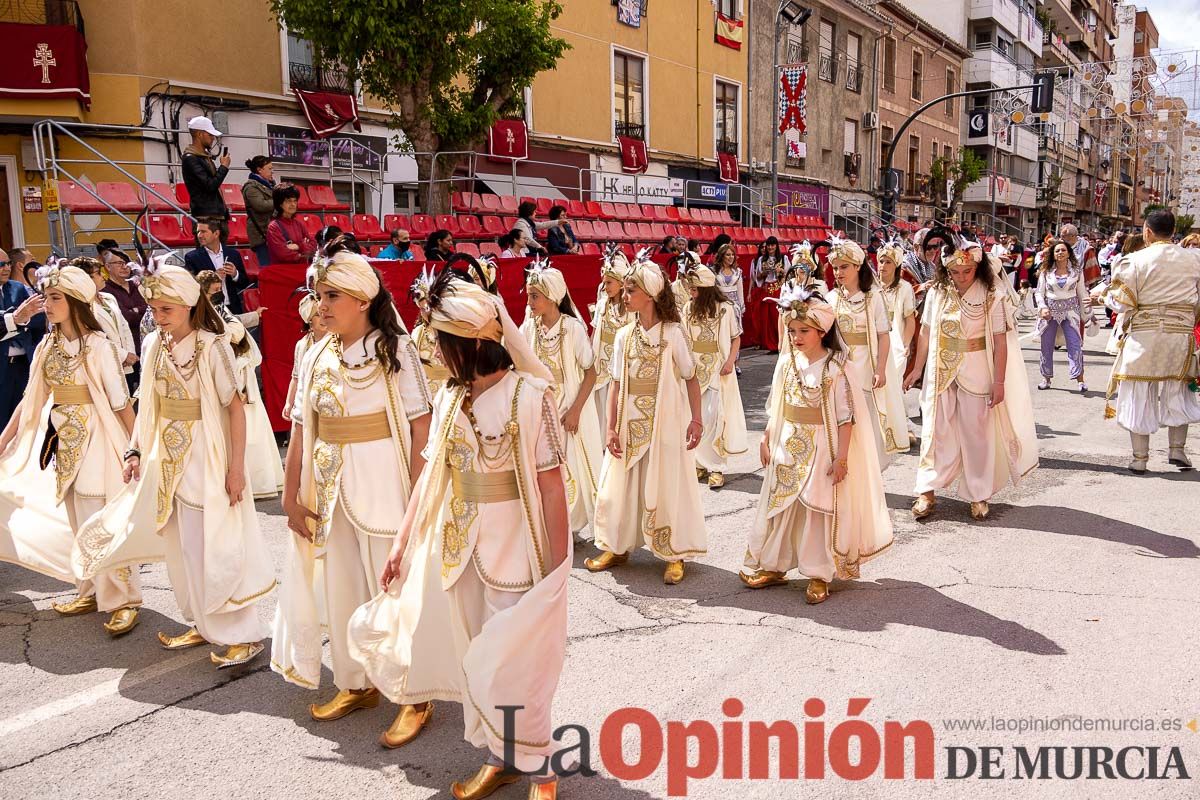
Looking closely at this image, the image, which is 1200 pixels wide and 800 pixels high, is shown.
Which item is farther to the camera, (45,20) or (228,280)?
(45,20)

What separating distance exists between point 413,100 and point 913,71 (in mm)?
30607

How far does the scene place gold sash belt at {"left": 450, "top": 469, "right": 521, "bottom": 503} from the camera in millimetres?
3227

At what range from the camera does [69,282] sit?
16.3 feet

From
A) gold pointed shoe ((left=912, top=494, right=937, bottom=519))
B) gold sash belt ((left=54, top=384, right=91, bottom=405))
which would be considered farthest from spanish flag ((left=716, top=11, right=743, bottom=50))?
gold sash belt ((left=54, top=384, right=91, bottom=405))

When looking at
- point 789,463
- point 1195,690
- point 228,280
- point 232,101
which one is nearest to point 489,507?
point 789,463

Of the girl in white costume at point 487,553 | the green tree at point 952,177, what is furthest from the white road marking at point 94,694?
the green tree at point 952,177

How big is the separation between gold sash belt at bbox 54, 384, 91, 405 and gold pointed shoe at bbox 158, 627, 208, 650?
1.36m

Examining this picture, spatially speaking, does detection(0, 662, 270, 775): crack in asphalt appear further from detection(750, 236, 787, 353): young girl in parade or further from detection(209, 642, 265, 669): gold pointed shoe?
detection(750, 236, 787, 353): young girl in parade

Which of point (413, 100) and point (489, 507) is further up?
point (413, 100)

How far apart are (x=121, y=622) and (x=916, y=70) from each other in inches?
1598

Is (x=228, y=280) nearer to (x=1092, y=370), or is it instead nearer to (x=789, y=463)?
(x=789, y=463)

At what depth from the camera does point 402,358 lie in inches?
150

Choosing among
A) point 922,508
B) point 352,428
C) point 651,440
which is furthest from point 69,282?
point 922,508

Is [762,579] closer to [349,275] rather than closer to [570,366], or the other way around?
[570,366]
